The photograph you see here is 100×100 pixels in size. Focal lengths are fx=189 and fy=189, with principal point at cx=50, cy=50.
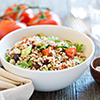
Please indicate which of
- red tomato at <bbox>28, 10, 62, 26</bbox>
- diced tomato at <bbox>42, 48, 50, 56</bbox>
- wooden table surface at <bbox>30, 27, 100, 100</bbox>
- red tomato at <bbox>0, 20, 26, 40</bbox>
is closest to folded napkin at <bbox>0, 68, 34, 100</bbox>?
wooden table surface at <bbox>30, 27, 100, 100</bbox>

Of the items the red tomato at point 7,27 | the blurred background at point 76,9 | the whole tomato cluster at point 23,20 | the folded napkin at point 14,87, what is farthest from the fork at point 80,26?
the folded napkin at point 14,87

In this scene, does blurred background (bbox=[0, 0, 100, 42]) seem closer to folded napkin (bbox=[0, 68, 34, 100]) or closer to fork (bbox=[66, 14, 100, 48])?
fork (bbox=[66, 14, 100, 48])

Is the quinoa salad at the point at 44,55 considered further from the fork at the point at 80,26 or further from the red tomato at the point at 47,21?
the red tomato at the point at 47,21

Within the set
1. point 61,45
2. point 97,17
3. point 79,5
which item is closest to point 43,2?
point 79,5

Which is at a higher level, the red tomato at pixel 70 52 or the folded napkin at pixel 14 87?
the folded napkin at pixel 14 87

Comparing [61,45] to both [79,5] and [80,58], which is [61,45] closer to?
[80,58]

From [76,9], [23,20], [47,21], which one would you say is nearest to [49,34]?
[47,21]
